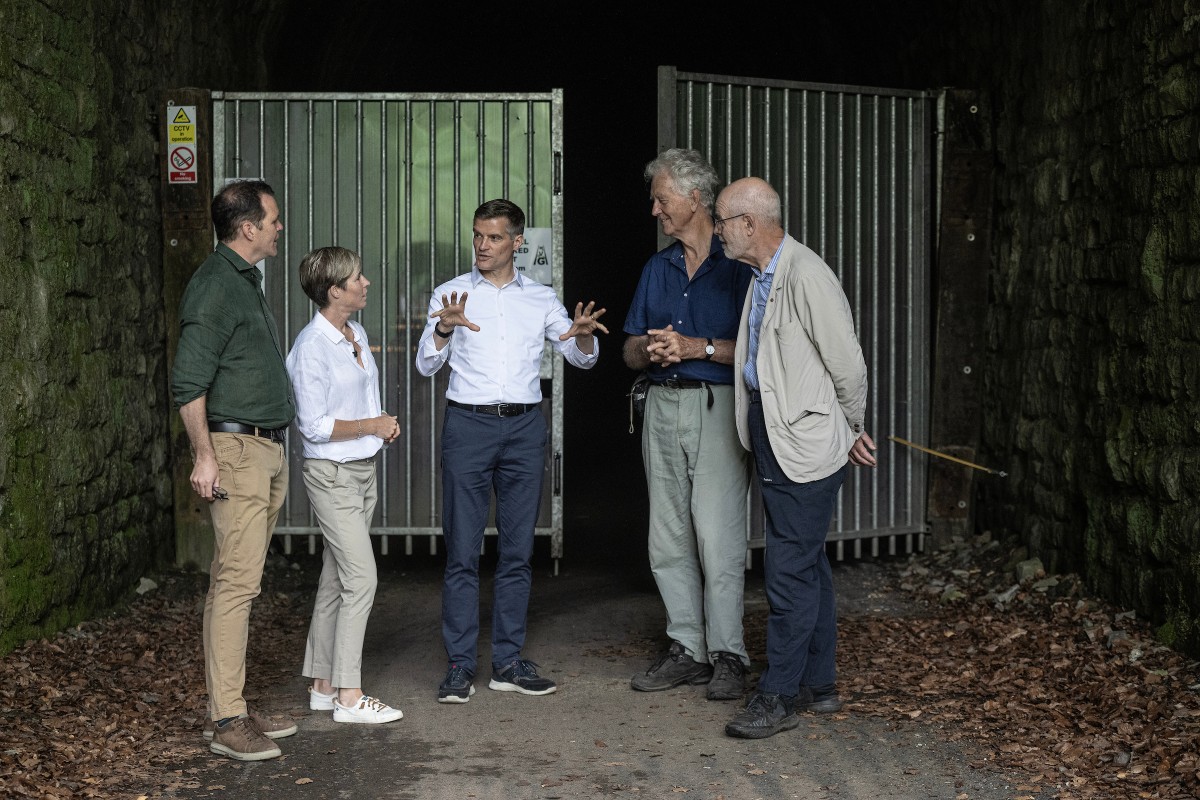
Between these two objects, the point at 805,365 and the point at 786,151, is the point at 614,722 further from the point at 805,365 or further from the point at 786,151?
the point at 786,151

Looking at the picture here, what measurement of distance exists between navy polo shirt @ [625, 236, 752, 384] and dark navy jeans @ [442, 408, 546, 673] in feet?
2.13

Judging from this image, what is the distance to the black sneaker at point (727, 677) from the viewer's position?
515cm

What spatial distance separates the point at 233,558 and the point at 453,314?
1.24 m

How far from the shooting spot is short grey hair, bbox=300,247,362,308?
187 inches

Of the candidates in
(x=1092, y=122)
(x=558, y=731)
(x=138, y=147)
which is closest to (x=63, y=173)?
(x=138, y=147)

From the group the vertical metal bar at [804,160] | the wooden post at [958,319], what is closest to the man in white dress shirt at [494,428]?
the vertical metal bar at [804,160]

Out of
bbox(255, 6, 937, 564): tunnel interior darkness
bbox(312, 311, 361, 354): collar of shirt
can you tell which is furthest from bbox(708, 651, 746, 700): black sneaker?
bbox(255, 6, 937, 564): tunnel interior darkness

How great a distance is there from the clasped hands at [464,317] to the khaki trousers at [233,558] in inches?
34.9

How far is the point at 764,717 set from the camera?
15.4 ft

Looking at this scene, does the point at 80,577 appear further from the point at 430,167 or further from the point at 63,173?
the point at 430,167

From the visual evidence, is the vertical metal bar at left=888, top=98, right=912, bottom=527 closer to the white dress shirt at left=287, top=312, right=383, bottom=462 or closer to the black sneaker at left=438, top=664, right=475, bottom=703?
the black sneaker at left=438, top=664, right=475, bottom=703

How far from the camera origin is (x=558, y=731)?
4.80m

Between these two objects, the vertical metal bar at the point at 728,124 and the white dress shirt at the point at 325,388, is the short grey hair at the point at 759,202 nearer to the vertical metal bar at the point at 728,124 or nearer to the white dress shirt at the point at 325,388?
the white dress shirt at the point at 325,388

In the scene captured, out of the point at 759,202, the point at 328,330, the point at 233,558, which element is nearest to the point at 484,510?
the point at 328,330
